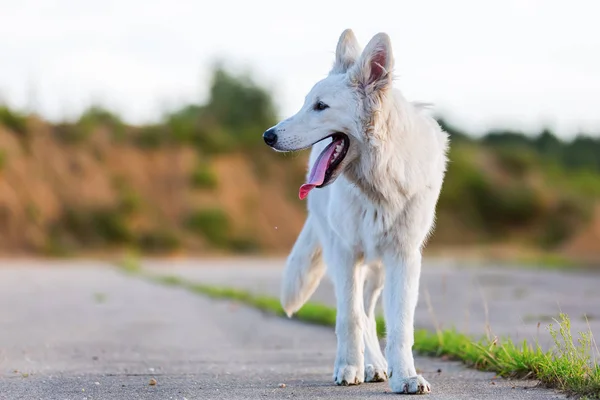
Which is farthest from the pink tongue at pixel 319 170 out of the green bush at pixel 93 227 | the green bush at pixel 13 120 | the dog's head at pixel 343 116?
the green bush at pixel 13 120

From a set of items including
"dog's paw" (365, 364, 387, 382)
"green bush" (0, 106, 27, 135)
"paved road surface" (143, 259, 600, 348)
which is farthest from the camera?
"green bush" (0, 106, 27, 135)

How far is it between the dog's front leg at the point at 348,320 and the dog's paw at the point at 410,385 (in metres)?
0.57

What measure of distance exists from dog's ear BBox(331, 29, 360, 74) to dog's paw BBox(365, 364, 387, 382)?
2.11 m

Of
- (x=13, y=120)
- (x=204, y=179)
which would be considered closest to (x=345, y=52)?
(x=13, y=120)

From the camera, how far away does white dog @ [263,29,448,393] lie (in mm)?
6223

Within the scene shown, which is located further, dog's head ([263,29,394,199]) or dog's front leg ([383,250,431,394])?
dog's head ([263,29,394,199])

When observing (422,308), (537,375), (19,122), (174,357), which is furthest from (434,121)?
(19,122)

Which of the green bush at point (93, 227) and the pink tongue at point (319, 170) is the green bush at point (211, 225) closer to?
the green bush at point (93, 227)

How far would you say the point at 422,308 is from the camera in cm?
1360

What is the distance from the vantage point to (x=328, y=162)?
6.27m

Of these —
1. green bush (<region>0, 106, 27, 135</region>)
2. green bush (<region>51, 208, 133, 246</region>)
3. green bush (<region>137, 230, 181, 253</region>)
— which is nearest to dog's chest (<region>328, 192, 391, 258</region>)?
green bush (<region>51, 208, 133, 246</region>)

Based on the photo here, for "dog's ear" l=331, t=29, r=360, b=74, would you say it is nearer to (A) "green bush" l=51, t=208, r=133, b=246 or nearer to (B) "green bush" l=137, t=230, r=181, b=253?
(A) "green bush" l=51, t=208, r=133, b=246

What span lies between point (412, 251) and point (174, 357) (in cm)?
281

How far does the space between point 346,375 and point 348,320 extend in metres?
0.39
